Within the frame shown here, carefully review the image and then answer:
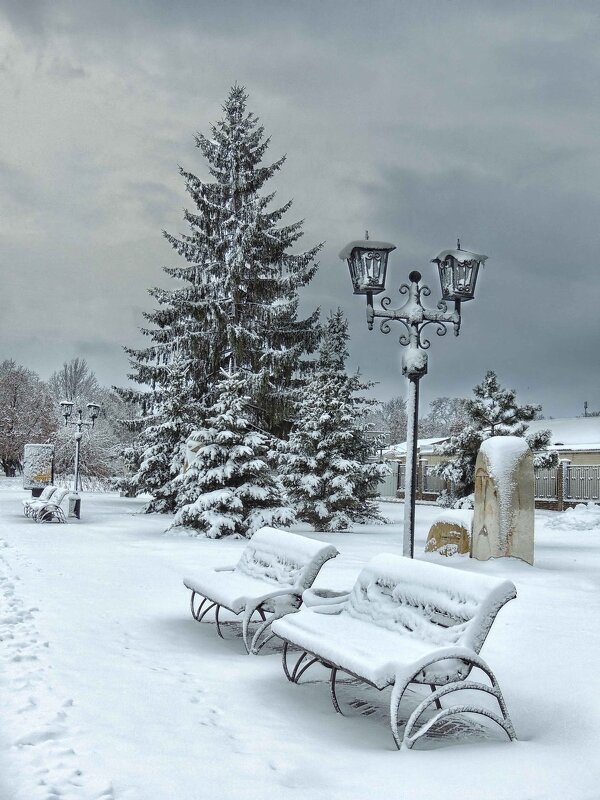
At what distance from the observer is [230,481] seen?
18.8 m

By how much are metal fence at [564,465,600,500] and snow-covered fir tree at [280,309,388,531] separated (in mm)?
11821

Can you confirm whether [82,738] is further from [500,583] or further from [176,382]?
[176,382]

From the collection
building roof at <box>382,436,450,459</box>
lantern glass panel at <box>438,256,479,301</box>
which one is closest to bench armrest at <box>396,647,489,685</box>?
lantern glass panel at <box>438,256,479,301</box>

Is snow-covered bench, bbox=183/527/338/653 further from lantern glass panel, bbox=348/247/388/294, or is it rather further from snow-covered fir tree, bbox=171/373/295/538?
snow-covered fir tree, bbox=171/373/295/538

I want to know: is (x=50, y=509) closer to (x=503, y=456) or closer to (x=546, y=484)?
(x=503, y=456)

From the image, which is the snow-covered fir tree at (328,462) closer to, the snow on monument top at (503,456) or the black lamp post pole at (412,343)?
the snow on monument top at (503,456)

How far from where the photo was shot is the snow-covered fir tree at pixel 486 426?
23547mm

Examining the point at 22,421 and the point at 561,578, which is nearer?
the point at 561,578

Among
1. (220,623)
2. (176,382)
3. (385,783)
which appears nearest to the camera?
(385,783)

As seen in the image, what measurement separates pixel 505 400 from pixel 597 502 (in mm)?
8849

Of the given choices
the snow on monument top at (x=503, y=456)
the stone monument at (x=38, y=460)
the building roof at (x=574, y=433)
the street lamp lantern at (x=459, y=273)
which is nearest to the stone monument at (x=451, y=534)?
the snow on monument top at (x=503, y=456)

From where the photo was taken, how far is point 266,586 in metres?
6.90

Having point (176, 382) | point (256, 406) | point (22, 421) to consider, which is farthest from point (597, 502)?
point (22, 421)

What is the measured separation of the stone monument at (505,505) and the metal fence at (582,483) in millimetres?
18995
